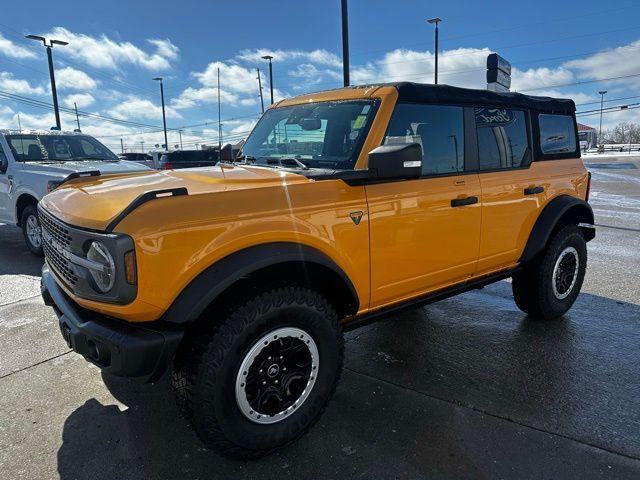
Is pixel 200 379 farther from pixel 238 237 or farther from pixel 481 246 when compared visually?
pixel 481 246

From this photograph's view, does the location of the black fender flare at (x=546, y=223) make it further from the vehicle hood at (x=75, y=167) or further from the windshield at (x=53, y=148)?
the windshield at (x=53, y=148)

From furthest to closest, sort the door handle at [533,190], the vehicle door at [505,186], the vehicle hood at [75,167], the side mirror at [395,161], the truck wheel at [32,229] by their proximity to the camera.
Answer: the truck wheel at [32,229], the vehicle hood at [75,167], the door handle at [533,190], the vehicle door at [505,186], the side mirror at [395,161]

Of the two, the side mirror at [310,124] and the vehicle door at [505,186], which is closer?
the side mirror at [310,124]

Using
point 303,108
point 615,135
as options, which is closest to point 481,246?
point 303,108

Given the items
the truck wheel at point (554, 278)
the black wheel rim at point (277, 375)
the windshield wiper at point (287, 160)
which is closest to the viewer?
the black wheel rim at point (277, 375)

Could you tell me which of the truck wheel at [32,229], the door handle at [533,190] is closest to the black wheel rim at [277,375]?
the door handle at [533,190]

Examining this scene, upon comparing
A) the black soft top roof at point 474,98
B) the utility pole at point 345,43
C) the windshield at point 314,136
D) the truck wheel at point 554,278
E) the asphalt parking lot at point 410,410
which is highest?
the utility pole at point 345,43

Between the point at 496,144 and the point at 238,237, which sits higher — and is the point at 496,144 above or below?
above

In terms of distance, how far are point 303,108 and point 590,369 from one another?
2.82 m

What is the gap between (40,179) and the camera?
664 cm

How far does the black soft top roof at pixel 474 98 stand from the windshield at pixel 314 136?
298 mm

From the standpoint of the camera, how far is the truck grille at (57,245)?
2498 millimetres

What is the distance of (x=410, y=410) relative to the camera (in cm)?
293

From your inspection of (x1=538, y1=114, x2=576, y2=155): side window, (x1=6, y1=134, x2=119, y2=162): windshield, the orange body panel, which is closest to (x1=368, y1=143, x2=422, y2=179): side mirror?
the orange body panel
